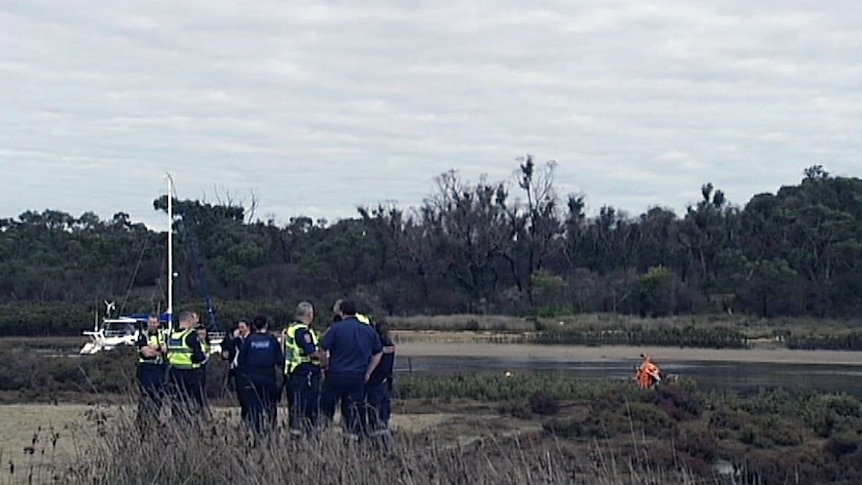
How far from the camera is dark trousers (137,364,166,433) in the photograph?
42.2 ft

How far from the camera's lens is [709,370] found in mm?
41531

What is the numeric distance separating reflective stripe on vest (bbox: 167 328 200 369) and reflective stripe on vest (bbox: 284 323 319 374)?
4.92ft

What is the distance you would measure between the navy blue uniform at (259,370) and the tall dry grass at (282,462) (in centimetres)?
275

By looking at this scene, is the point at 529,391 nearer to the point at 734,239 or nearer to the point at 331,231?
the point at 734,239

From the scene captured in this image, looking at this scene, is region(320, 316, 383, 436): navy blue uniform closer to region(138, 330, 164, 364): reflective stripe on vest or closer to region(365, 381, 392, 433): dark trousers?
region(365, 381, 392, 433): dark trousers

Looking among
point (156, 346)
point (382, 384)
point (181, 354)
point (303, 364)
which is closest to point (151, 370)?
point (156, 346)

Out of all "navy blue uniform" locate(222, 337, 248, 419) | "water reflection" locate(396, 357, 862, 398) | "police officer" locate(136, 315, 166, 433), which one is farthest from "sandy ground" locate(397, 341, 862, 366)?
"police officer" locate(136, 315, 166, 433)

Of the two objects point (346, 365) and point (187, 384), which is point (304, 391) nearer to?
point (346, 365)

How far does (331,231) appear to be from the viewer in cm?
8925

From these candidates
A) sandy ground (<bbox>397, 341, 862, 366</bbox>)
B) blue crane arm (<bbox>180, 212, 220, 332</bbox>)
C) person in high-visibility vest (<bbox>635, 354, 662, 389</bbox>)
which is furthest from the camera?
sandy ground (<bbox>397, 341, 862, 366</bbox>)

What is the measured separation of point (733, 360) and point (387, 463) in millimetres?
37937

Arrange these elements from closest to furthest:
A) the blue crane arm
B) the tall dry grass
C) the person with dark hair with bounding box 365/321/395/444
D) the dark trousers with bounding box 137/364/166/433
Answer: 1. the tall dry grass
2. the dark trousers with bounding box 137/364/166/433
3. the person with dark hair with bounding box 365/321/395/444
4. the blue crane arm

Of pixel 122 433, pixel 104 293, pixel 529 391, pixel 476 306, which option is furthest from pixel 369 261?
pixel 122 433

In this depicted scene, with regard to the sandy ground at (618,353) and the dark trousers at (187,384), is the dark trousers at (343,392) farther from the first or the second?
the sandy ground at (618,353)
